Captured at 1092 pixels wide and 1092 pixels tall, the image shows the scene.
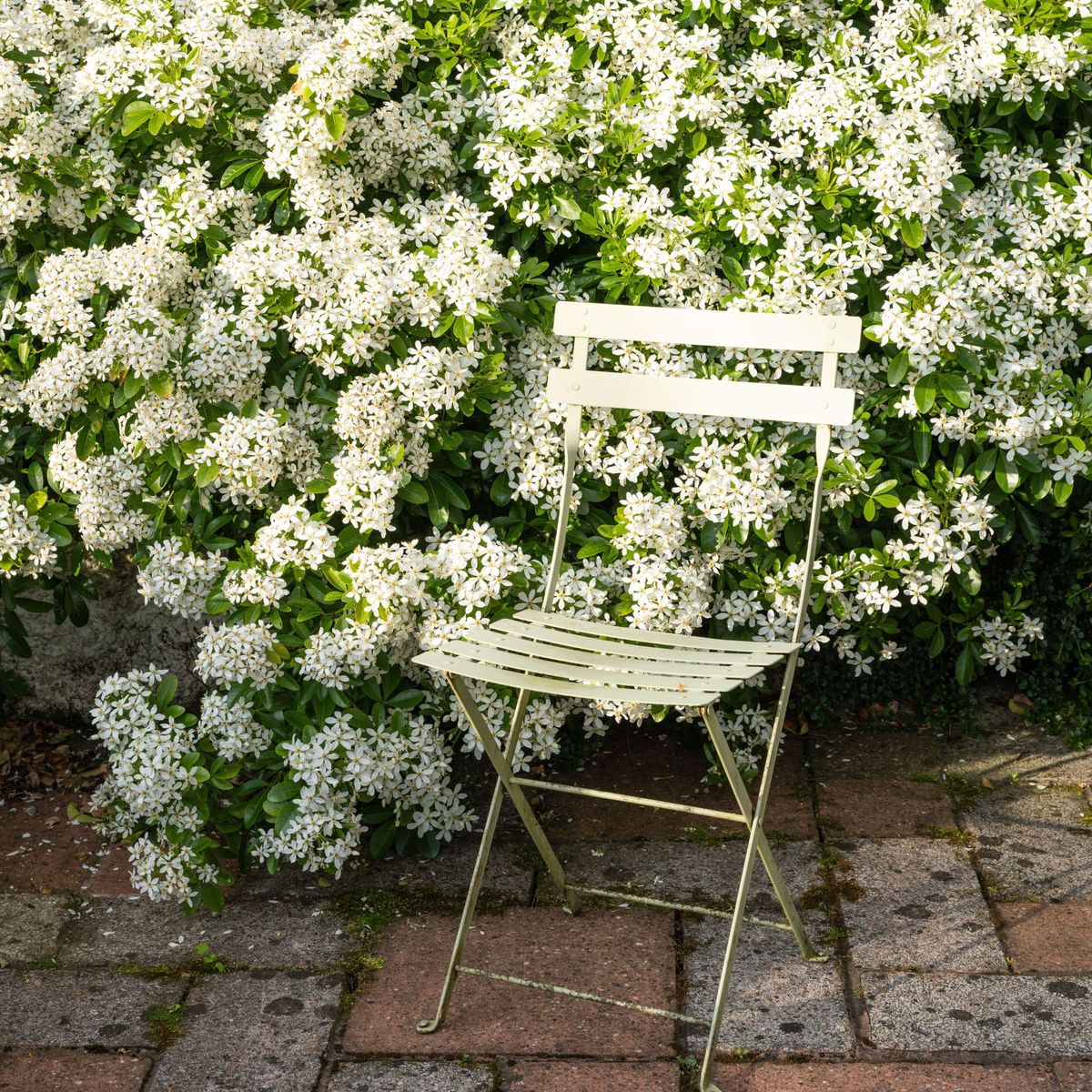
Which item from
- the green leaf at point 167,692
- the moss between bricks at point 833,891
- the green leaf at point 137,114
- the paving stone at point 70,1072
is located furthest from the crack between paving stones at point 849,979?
the green leaf at point 137,114

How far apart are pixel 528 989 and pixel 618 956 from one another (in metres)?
0.21

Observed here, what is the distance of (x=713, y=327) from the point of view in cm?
292

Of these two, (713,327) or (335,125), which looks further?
(335,125)

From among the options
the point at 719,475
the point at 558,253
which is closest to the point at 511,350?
the point at 558,253

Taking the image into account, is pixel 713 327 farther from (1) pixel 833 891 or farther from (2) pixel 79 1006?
(2) pixel 79 1006

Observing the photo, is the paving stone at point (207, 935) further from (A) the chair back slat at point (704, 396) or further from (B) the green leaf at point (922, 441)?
(B) the green leaf at point (922, 441)

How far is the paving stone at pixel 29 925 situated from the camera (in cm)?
308

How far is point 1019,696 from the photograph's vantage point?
4.14 m

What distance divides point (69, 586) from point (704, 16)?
2.15 m

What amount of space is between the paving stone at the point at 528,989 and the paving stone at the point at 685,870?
112 millimetres

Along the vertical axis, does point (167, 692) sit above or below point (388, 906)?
above

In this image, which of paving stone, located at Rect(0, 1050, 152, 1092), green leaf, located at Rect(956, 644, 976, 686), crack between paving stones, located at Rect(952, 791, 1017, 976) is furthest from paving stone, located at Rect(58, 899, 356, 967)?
green leaf, located at Rect(956, 644, 976, 686)

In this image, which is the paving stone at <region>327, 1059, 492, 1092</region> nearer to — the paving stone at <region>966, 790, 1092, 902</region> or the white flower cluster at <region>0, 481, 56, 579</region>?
the paving stone at <region>966, 790, 1092, 902</region>

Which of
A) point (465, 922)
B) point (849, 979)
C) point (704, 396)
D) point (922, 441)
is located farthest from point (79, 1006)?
point (922, 441)
